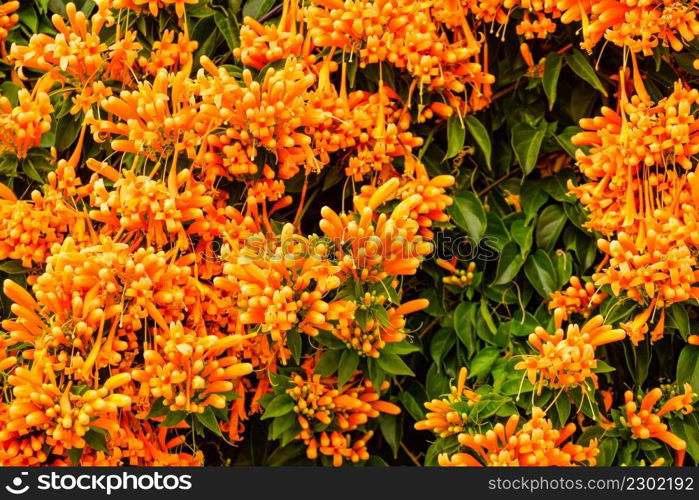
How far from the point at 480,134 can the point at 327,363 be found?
0.71 meters

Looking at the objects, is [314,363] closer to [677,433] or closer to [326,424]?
[326,424]

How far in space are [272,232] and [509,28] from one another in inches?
33.0

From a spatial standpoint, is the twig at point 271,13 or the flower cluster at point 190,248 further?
the twig at point 271,13

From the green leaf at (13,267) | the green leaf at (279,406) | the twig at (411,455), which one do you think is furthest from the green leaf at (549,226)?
the green leaf at (13,267)

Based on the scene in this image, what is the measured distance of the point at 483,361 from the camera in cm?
237

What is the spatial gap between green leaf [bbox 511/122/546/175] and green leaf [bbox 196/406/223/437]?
99 centimetres

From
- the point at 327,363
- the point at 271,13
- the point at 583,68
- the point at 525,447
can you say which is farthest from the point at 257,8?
the point at 525,447

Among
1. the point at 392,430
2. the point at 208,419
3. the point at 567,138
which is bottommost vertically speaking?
the point at 392,430

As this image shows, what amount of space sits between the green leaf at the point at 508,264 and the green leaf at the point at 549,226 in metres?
0.07

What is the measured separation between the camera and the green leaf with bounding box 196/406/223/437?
6.56 feet

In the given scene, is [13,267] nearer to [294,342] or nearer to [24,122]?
[24,122]

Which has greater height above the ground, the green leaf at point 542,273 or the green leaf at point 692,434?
the green leaf at point 542,273

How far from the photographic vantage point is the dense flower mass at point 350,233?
2020mm

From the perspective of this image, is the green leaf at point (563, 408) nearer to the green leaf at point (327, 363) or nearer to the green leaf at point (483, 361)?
the green leaf at point (483, 361)
